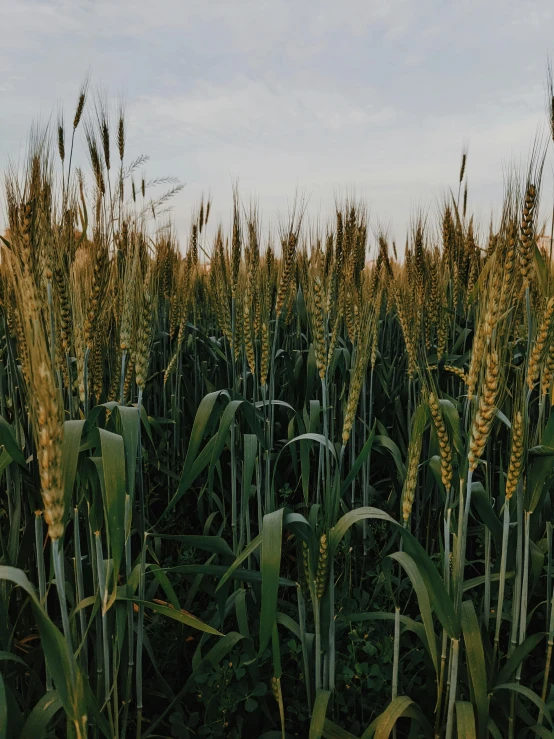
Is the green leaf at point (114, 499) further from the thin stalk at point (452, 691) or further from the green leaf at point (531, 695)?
the green leaf at point (531, 695)

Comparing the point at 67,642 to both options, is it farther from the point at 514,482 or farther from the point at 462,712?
the point at 514,482

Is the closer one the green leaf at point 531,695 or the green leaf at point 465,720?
the green leaf at point 465,720

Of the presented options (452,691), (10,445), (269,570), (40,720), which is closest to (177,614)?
(269,570)

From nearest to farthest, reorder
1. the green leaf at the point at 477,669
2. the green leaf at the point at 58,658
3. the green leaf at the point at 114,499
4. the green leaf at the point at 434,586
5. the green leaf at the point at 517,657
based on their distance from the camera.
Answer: the green leaf at the point at 58,658 < the green leaf at the point at 114,499 < the green leaf at the point at 434,586 < the green leaf at the point at 477,669 < the green leaf at the point at 517,657

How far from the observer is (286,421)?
9.97 ft

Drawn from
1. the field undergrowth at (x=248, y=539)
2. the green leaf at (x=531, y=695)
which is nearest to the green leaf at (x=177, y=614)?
the field undergrowth at (x=248, y=539)

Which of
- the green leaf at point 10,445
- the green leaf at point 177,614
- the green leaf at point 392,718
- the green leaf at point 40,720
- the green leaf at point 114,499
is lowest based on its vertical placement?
the green leaf at point 392,718

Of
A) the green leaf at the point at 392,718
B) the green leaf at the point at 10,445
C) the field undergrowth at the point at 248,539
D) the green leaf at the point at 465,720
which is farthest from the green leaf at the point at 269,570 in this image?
the green leaf at the point at 10,445

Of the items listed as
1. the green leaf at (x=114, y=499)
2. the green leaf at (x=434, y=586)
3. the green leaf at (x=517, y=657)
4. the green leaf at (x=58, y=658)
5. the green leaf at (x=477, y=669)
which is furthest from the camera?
the green leaf at (x=517, y=657)

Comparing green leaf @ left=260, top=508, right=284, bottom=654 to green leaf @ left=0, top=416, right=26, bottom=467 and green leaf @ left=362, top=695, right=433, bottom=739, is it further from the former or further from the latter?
green leaf @ left=0, top=416, right=26, bottom=467

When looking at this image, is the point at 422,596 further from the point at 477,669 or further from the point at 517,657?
the point at 517,657

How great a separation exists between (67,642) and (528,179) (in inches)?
70.0

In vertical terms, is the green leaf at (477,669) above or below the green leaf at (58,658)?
below

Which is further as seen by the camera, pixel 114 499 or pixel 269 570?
pixel 269 570
